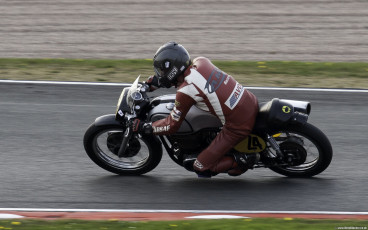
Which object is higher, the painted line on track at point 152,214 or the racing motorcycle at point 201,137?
the racing motorcycle at point 201,137

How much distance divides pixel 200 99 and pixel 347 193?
2.08m

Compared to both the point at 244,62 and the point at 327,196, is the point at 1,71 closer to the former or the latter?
the point at 244,62

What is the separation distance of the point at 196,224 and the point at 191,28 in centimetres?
1025

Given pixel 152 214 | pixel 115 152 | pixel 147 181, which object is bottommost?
pixel 152 214

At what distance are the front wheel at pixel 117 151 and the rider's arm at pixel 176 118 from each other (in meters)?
0.39

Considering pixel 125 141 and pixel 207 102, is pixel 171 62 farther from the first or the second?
pixel 125 141

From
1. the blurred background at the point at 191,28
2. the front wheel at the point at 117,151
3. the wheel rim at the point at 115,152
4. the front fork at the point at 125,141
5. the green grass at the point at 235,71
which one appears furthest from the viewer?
the blurred background at the point at 191,28

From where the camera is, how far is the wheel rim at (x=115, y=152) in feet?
28.6

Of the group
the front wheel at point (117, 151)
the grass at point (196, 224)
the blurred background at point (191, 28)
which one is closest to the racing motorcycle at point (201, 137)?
the front wheel at point (117, 151)

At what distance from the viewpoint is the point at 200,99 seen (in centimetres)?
788

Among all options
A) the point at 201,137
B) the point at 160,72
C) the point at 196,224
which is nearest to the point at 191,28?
the point at 201,137

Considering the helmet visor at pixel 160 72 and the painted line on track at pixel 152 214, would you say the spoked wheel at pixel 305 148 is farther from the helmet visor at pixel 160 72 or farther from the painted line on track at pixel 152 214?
the helmet visor at pixel 160 72

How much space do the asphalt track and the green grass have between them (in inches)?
77.5

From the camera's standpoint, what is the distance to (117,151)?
873 cm
